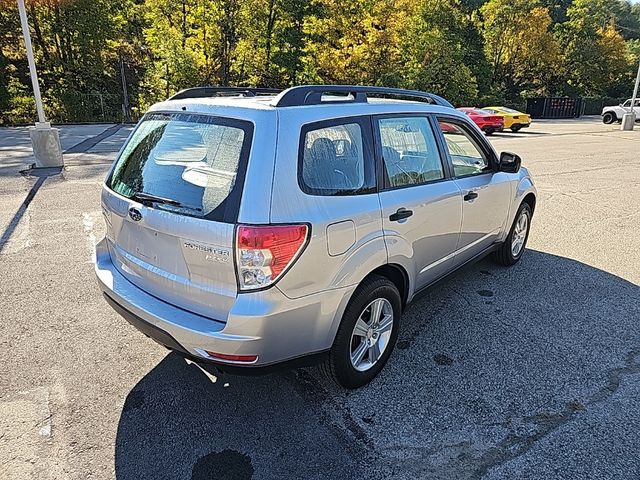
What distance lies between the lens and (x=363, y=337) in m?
2.89

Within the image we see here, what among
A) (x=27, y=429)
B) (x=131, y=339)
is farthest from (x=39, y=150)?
(x=27, y=429)

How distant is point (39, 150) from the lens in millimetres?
9477

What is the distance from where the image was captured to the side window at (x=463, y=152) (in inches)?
145

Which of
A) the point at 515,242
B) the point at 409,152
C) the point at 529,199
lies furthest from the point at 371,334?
the point at 529,199

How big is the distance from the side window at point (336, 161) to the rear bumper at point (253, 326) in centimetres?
58

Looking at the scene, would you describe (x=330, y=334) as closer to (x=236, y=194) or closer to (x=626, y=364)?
(x=236, y=194)

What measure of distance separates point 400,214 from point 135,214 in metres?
1.59

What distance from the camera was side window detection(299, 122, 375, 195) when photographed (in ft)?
7.97

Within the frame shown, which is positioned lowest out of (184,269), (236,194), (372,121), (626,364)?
(626,364)

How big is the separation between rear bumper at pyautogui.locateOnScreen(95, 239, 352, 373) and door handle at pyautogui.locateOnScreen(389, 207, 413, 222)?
58 cm

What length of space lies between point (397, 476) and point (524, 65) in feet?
149

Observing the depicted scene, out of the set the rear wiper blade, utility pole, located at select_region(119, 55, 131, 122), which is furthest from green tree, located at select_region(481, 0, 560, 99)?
the rear wiper blade

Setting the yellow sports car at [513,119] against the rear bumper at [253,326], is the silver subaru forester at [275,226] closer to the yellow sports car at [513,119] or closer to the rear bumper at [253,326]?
the rear bumper at [253,326]

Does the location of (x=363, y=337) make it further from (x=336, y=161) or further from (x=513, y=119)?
(x=513, y=119)
